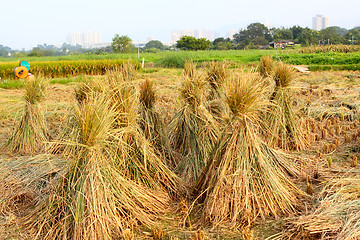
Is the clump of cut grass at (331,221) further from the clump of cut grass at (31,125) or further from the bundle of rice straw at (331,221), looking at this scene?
the clump of cut grass at (31,125)

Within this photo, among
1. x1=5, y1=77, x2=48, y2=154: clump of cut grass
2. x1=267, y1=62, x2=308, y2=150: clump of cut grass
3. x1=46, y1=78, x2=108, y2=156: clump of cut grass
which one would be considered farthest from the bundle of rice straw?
x1=5, y1=77, x2=48, y2=154: clump of cut grass

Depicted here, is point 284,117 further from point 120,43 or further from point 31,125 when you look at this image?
point 120,43

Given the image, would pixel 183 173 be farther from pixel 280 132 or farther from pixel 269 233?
pixel 280 132

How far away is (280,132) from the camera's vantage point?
5246 mm

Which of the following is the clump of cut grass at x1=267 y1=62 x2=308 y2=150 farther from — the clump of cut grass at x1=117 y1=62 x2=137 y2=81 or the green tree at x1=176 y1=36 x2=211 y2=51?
the green tree at x1=176 y1=36 x2=211 y2=51

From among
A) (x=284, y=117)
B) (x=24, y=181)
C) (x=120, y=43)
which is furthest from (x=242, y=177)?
(x=120, y=43)

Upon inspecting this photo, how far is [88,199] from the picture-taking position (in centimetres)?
287

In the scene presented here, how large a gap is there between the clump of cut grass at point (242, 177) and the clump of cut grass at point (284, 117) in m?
1.81

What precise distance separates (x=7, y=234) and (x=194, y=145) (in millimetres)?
2194

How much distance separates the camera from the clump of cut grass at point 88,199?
2854 mm

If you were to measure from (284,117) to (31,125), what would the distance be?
3903mm

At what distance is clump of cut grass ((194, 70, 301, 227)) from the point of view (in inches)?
125

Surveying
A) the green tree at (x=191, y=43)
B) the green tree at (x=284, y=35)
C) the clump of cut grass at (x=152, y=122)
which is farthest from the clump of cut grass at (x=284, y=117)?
the green tree at (x=284, y=35)

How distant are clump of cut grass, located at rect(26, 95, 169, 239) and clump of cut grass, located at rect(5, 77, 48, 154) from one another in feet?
8.05
